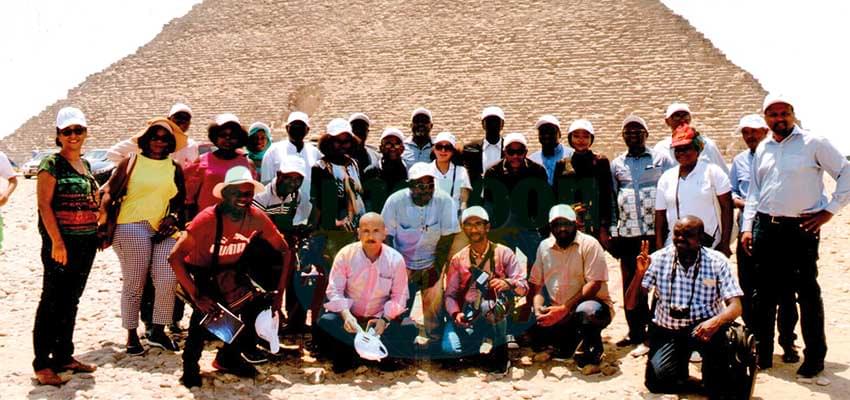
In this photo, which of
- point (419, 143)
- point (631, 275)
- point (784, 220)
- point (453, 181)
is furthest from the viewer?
point (419, 143)

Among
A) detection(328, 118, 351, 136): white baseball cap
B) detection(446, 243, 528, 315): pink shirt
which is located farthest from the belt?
detection(328, 118, 351, 136): white baseball cap

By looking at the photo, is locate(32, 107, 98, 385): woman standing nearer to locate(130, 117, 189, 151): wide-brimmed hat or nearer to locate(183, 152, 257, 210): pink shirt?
locate(130, 117, 189, 151): wide-brimmed hat

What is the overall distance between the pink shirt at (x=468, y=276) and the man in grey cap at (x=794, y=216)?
1.39m

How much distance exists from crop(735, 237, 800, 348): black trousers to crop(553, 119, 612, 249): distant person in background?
90 centimetres

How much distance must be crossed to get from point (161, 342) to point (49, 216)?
3.48 ft

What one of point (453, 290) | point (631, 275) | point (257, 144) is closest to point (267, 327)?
point (453, 290)

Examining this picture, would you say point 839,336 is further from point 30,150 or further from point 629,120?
point 30,150

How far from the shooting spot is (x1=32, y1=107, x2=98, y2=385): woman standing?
12.3ft

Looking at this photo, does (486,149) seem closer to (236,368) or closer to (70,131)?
(236,368)

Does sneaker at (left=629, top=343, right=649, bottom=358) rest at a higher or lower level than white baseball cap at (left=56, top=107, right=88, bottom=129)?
lower

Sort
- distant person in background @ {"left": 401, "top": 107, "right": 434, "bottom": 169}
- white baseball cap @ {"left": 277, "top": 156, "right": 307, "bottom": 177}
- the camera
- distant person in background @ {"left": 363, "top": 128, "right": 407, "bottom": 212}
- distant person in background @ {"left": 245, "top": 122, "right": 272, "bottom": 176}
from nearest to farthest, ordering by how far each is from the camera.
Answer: the camera
white baseball cap @ {"left": 277, "top": 156, "right": 307, "bottom": 177}
distant person in background @ {"left": 363, "top": 128, "right": 407, "bottom": 212}
distant person in background @ {"left": 245, "top": 122, "right": 272, "bottom": 176}
distant person in background @ {"left": 401, "top": 107, "right": 434, "bottom": 169}

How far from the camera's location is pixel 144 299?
471 cm

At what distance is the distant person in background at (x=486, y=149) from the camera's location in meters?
5.52

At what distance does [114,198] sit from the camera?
13.7 feet
